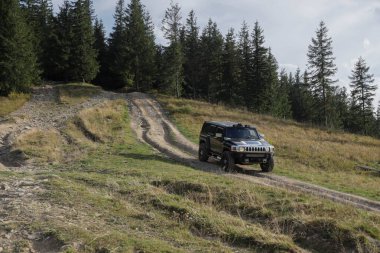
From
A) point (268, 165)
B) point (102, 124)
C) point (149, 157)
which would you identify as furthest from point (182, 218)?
point (102, 124)

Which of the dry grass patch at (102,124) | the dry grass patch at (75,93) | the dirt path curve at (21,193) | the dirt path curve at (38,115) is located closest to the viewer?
the dirt path curve at (21,193)

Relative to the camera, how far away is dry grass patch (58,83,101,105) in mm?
47125

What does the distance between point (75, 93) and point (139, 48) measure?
16165mm

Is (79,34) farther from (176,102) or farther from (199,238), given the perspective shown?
(199,238)

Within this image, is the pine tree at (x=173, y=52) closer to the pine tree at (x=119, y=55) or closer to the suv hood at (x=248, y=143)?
the pine tree at (x=119, y=55)

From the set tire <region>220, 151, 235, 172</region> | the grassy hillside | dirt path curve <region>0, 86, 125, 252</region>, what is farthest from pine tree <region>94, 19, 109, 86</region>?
the grassy hillside

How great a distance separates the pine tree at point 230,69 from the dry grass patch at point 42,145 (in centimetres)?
4188

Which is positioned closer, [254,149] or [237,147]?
[237,147]

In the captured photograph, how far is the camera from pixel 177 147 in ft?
94.8

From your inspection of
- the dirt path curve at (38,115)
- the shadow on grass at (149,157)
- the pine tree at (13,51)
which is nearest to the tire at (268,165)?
the shadow on grass at (149,157)

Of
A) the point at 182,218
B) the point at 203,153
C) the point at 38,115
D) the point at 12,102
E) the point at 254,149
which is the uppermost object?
the point at 12,102

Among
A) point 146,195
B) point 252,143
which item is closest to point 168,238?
point 146,195

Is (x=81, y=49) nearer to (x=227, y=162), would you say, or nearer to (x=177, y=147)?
(x=177, y=147)

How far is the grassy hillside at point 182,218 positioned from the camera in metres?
8.55
